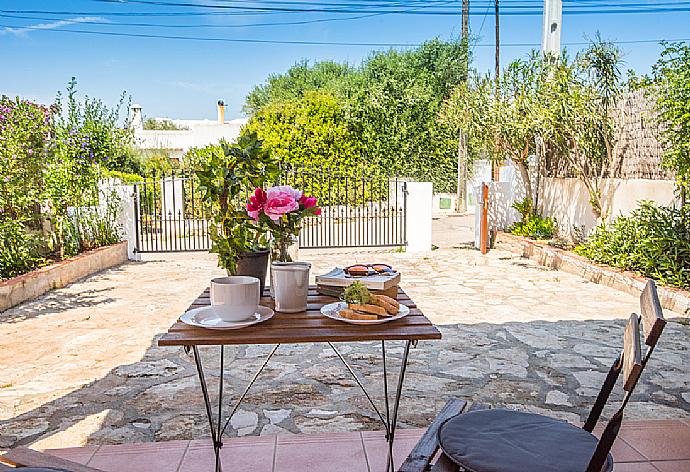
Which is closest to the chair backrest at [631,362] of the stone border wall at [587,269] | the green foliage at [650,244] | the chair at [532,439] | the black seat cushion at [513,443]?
the chair at [532,439]

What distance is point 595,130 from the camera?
750 cm

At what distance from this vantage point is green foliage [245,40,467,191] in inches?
517

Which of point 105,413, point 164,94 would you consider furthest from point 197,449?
point 164,94

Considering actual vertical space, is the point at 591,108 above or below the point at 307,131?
below

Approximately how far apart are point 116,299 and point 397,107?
996cm

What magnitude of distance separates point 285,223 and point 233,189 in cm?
23

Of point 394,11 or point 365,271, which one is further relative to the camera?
point 394,11

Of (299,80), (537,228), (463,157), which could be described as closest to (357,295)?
(537,228)

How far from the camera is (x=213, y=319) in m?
1.88

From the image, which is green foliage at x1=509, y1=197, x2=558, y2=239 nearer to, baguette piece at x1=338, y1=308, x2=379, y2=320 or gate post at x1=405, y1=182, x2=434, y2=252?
gate post at x1=405, y1=182, x2=434, y2=252

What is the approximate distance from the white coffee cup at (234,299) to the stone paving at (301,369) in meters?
1.26

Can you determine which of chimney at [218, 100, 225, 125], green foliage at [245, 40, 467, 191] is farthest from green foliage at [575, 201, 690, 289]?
chimney at [218, 100, 225, 125]

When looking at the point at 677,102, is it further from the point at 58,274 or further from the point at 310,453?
the point at 58,274

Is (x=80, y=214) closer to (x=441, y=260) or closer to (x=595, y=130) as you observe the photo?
(x=441, y=260)
